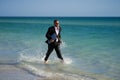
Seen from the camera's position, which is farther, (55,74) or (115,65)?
(115,65)

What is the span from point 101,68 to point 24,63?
2881 millimetres

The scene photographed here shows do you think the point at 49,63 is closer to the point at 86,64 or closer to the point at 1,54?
the point at 86,64

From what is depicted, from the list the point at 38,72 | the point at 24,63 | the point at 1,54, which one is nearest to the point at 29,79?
the point at 38,72

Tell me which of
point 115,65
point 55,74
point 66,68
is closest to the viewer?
point 55,74

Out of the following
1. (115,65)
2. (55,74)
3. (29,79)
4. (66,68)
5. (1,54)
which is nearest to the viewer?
(29,79)

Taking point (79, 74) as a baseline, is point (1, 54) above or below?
below

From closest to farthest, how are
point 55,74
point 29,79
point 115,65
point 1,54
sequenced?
point 29,79 → point 55,74 → point 115,65 → point 1,54

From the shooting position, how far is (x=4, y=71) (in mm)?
9383

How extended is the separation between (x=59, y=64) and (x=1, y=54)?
361 cm

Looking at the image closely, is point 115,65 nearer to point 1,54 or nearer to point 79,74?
point 79,74

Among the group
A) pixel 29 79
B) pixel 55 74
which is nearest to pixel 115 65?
pixel 55 74

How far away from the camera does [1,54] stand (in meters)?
13.6

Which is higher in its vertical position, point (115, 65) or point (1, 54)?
point (115, 65)

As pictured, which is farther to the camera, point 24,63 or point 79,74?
point 24,63
